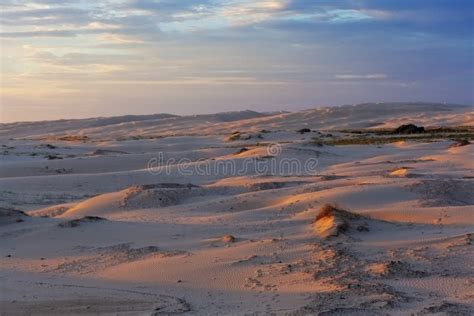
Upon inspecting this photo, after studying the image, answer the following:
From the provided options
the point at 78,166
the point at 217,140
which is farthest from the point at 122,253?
the point at 217,140

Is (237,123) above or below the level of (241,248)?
above

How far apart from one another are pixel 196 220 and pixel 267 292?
5.04 m

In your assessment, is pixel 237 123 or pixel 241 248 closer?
pixel 241 248

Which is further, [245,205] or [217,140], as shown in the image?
[217,140]

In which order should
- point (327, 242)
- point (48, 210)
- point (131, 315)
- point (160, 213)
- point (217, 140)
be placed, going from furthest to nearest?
point (217, 140)
point (48, 210)
point (160, 213)
point (327, 242)
point (131, 315)

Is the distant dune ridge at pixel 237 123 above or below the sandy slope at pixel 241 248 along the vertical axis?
above

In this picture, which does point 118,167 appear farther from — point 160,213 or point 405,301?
point 405,301

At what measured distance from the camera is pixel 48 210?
14.4m

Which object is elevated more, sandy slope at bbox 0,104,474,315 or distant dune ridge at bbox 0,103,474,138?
distant dune ridge at bbox 0,103,474,138

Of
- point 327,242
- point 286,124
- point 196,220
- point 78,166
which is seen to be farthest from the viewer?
point 286,124

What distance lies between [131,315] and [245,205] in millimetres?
7317

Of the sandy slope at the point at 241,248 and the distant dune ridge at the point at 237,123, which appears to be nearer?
the sandy slope at the point at 241,248

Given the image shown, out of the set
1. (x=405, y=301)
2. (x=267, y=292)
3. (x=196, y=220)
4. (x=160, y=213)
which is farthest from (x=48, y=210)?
(x=405, y=301)

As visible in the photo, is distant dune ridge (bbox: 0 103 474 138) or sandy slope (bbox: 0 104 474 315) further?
distant dune ridge (bbox: 0 103 474 138)
